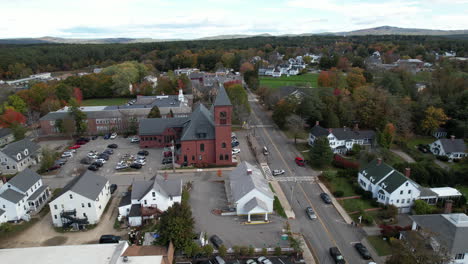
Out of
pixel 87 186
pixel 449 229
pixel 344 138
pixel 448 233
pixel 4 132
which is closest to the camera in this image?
pixel 448 233

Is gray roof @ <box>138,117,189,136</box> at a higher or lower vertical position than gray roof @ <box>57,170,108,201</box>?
higher

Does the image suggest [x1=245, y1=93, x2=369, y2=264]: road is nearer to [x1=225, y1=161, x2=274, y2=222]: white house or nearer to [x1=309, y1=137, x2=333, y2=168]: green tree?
[x1=309, y1=137, x2=333, y2=168]: green tree

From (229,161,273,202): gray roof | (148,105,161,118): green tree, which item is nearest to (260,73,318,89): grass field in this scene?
(148,105,161,118): green tree

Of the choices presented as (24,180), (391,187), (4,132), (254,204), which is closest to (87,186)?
(24,180)

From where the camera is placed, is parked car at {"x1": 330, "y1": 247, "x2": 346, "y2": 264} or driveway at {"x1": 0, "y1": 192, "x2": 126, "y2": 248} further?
driveway at {"x1": 0, "y1": 192, "x2": 126, "y2": 248}

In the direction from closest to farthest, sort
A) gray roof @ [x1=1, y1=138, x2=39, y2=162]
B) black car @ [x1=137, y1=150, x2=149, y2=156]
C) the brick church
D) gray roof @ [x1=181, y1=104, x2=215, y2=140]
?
the brick church < gray roof @ [x1=1, y1=138, x2=39, y2=162] < gray roof @ [x1=181, y1=104, x2=215, y2=140] < black car @ [x1=137, y1=150, x2=149, y2=156]

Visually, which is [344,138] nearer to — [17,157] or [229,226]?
[229,226]

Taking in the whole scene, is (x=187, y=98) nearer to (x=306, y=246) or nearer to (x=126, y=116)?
(x=126, y=116)
